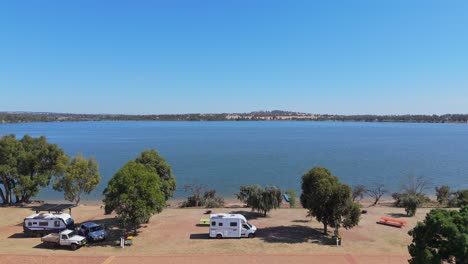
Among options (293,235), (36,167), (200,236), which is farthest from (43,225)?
(293,235)

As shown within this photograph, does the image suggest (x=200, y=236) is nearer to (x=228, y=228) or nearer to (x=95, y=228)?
(x=228, y=228)

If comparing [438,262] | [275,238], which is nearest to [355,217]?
[275,238]

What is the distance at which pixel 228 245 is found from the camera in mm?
23500

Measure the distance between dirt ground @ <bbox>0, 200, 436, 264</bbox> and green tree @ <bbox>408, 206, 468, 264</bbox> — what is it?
670 cm

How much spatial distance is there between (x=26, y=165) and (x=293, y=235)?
1146 inches

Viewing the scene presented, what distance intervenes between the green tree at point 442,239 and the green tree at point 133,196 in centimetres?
1675

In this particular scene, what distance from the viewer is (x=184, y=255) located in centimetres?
2148

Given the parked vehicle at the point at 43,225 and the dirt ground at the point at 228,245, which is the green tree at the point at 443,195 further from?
the parked vehicle at the point at 43,225

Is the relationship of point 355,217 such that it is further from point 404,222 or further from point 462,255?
point 462,255

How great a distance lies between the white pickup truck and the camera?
22.8m

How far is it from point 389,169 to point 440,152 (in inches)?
1631

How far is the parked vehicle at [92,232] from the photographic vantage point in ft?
79.1

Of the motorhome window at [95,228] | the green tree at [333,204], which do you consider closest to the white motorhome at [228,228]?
the green tree at [333,204]

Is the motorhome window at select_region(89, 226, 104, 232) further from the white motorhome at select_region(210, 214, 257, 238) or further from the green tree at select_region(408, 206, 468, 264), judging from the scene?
the green tree at select_region(408, 206, 468, 264)
